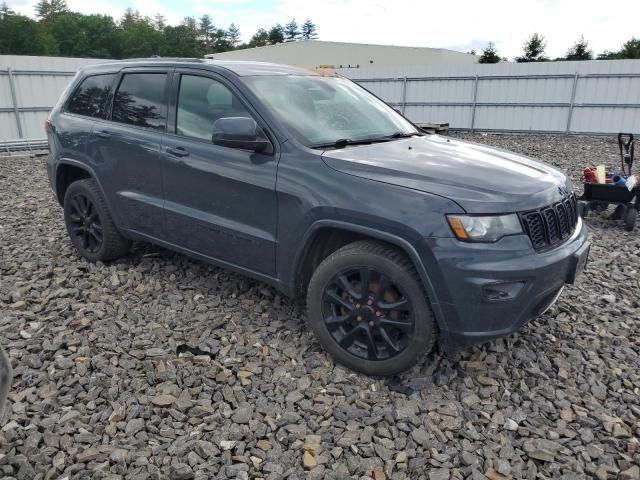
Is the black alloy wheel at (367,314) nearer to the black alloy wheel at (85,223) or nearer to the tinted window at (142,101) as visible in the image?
the tinted window at (142,101)

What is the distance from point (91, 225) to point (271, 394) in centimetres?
263

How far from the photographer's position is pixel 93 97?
448 centimetres

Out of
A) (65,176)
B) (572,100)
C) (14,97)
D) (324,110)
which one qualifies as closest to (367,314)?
(324,110)

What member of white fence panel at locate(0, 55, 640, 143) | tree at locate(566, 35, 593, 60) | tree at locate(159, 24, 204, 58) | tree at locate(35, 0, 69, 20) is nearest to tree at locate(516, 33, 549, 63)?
tree at locate(566, 35, 593, 60)

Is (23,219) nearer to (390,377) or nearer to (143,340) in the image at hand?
(143,340)

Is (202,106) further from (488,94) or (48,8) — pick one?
(48,8)

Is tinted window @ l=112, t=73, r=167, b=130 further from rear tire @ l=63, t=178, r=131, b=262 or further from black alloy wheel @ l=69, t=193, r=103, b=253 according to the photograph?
black alloy wheel @ l=69, t=193, r=103, b=253

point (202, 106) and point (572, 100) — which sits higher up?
point (202, 106)

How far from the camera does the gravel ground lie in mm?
2416

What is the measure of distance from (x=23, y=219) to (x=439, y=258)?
5608mm

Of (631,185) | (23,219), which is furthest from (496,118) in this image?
(23,219)

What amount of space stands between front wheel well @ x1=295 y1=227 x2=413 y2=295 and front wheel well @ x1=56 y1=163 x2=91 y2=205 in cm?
255

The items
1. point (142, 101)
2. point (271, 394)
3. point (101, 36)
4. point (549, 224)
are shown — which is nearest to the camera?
point (549, 224)

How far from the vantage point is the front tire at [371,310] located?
2746mm
